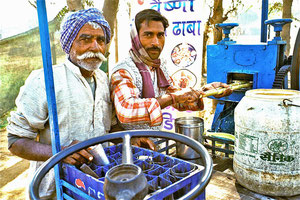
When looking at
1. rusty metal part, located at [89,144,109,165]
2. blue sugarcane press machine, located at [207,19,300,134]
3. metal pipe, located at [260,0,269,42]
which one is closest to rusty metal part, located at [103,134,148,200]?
rusty metal part, located at [89,144,109,165]

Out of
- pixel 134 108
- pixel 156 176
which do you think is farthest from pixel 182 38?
pixel 156 176

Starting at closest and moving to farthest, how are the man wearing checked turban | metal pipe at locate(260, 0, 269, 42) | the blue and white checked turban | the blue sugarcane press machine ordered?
1. the man wearing checked turban
2. the blue and white checked turban
3. the blue sugarcane press machine
4. metal pipe at locate(260, 0, 269, 42)

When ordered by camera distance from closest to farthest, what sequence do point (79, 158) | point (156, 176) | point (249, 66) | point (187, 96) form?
point (156, 176) < point (79, 158) < point (187, 96) < point (249, 66)

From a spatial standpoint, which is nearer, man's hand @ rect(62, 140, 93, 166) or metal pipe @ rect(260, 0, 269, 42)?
man's hand @ rect(62, 140, 93, 166)

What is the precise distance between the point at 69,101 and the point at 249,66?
6.11 ft

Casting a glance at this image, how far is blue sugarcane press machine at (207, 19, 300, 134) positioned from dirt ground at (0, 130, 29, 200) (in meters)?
2.92

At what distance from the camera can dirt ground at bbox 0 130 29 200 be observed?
3744 millimetres

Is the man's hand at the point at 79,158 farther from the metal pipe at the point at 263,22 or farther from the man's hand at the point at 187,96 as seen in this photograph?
the metal pipe at the point at 263,22

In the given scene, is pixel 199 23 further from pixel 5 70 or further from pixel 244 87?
pixel 5 70

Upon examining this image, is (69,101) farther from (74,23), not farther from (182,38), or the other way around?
(182,38)

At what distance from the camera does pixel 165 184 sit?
1065 mm

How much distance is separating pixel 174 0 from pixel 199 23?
0.52 meters

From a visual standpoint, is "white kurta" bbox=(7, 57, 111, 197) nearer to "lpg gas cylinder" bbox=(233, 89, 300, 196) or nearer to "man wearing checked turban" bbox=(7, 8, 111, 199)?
"man wearing checked turban" bbox=(7, 8, 111, 199)

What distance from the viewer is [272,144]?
4.75 ft
